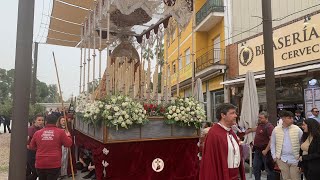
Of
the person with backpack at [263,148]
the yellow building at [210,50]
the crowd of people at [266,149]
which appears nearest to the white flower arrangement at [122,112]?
the crowd of people at [266,149]

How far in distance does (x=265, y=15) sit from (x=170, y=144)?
442 cm

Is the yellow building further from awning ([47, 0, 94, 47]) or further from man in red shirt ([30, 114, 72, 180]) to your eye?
man in red shirt ([30, 114, 72, 180])

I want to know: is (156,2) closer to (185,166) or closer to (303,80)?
(185,166)

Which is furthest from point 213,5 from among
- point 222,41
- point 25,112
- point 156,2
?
point 25,112

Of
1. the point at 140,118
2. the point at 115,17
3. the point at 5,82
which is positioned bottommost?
the point at 140,118

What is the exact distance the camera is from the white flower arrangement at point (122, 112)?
5094 millimetres

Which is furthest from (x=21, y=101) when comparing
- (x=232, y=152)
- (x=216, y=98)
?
(x=216, y=98)

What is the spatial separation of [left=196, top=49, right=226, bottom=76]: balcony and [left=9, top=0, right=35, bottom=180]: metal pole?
14560 millimetres

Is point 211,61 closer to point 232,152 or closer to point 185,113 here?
point 185,113

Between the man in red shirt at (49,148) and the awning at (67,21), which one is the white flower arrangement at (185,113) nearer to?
the man in red shirt at (49,148)

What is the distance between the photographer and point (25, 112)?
4.48 m

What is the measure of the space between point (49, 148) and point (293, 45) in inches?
440

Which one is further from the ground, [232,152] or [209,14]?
[209,14]

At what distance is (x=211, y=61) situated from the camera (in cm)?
1969
